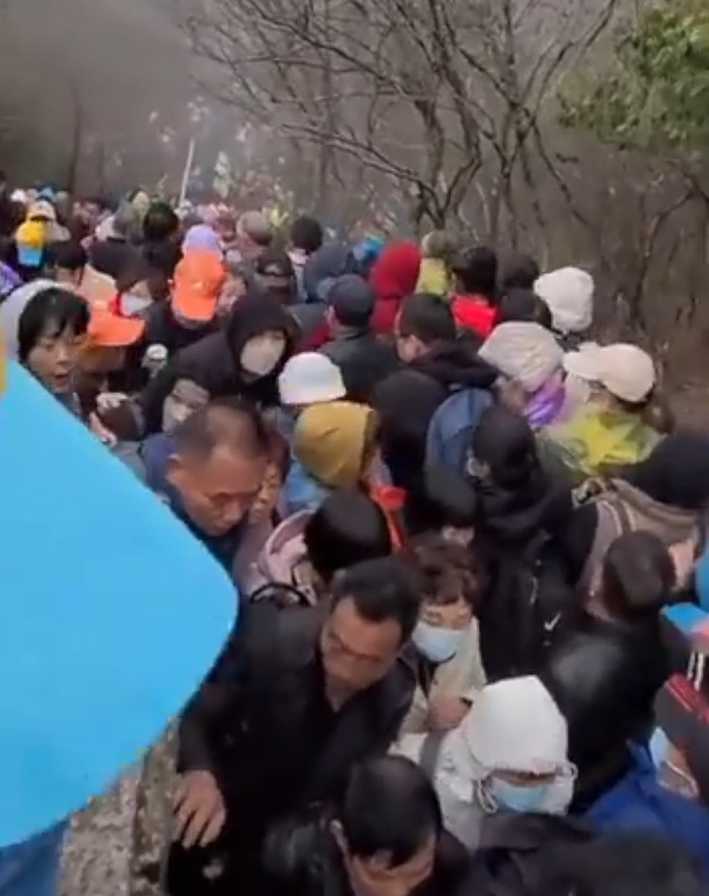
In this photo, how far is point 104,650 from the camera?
1165mm

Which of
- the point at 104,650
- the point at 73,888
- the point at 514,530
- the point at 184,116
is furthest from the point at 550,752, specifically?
the point at 184,116

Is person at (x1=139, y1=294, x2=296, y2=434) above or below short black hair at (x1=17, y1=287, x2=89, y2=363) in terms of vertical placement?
below

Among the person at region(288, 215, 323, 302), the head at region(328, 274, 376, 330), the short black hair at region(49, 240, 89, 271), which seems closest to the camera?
the head at region(328, 274, 376, 330)

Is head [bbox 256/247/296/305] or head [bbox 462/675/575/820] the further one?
head [bbox 256/247/296/305]

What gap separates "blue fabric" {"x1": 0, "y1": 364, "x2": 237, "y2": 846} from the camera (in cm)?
109

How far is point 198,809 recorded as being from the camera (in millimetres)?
2660

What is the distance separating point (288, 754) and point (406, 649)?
0.43 m

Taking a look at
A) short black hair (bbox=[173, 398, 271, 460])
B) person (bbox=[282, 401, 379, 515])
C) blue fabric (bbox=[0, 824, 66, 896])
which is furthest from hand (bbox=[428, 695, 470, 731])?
blue fabric (bbox=[0, 824, 66, 896])

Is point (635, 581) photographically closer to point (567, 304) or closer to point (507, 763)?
point (507, 763)

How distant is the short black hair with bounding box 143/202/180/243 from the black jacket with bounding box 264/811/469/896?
19.0 ft

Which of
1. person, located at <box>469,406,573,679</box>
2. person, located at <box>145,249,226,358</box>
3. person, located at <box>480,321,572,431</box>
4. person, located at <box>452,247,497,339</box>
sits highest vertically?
person, located at <box>469,406,573,679</box>

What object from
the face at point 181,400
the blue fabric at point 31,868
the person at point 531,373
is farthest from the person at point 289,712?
the person at point 531,373

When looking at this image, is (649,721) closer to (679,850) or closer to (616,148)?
(679,850)

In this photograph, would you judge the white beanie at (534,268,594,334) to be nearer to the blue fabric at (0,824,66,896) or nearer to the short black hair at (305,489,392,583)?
the short black hair at (305,489,392,583)
